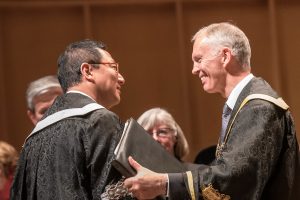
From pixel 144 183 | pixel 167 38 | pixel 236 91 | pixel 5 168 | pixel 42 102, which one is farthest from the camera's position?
pixel 167 38

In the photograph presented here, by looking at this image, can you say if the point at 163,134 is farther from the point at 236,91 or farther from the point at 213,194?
the point at 213,194

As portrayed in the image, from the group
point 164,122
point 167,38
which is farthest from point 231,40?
point 167,38

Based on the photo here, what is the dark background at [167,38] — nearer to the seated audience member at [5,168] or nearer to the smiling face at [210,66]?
the seated audience member at [5,168]

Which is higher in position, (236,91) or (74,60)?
(74,60)

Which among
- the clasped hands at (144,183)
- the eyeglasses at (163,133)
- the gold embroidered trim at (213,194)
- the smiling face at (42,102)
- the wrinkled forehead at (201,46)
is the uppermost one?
the wrinkled forehead at (201,46)

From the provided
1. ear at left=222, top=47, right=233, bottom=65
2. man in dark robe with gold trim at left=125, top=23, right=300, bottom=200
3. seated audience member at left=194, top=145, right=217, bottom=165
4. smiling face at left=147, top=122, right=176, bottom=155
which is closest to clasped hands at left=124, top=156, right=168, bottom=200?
man in dark robe with gold trim at left=125, top=23, right=300, bottom=200

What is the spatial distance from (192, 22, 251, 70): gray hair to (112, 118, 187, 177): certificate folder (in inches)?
19.9

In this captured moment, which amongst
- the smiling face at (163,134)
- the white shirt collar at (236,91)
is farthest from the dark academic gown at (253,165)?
the smiling face at (163,134)

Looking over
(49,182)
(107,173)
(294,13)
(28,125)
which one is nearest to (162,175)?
(107,173)

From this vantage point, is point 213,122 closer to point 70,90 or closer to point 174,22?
point 174,22

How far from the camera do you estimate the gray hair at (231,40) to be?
2.73m

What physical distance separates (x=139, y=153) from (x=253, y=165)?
0.42 meters

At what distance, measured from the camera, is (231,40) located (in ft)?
8.99

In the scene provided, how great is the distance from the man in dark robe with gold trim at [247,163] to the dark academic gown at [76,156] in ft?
0.41
